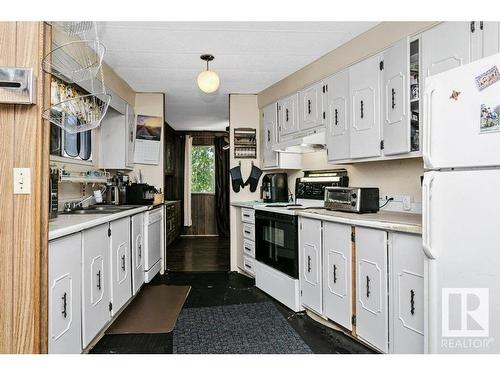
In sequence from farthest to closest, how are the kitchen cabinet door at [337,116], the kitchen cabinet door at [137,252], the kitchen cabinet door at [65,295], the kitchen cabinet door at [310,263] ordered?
the kitchen cabinet door at [137,252] → the kitchen cabinet door at [337,116] → the kitchen cabinet door at [310,263] → the kitchen cabinet door at [65,295]

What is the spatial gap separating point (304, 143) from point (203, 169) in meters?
4.43

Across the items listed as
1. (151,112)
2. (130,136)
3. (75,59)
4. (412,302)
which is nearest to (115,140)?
(130,136)

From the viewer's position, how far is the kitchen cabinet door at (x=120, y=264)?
8.52 feet

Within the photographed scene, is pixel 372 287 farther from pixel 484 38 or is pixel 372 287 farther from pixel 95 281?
pixel 95 281

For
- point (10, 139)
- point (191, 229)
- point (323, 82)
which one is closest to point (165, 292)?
point (10, 139)

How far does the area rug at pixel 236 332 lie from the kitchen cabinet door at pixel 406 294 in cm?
65

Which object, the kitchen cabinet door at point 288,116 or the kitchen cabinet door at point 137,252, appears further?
the kitchen cabinet door at point 288,116

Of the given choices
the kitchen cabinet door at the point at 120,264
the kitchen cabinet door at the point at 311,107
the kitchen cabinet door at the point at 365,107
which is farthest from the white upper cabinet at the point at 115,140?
the kitchen cabinet door at the point at 365,107

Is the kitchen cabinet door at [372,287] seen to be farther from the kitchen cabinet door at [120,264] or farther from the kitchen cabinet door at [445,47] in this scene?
the kitchen cabinet door at [120,264]

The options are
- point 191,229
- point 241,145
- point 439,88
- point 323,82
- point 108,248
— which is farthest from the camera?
point 191,229

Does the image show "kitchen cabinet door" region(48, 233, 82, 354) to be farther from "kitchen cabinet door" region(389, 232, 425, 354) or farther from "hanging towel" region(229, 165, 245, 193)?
"hanging towel" region(229, 165, 245, 193)

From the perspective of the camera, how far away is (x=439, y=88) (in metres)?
1.55

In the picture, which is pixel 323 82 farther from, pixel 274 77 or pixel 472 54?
pixel 472 54

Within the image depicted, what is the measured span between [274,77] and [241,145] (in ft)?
3.52
